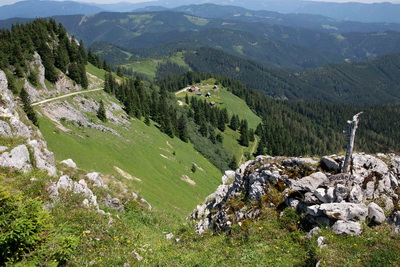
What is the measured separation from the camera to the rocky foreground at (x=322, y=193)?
50.8ft

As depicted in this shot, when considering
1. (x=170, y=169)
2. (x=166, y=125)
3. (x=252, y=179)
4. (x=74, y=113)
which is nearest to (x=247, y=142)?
(x=166, y=125)

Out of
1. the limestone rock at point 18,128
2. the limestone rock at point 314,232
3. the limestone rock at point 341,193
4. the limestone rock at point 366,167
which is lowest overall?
the limestone rock at point 18,128

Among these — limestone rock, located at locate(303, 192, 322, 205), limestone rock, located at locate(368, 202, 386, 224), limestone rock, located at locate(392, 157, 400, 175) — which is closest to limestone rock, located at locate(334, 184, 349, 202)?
limestone rock, located at locate(303, 192, 322, 205)

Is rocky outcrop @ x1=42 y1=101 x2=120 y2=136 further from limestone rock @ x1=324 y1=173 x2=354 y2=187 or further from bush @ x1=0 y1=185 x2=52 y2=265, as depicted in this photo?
limestone rock @ x1=324 y1=173 x2=354 y2=187

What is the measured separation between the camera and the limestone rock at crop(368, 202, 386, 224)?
1523 centimetres

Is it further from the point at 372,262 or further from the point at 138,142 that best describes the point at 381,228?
the point at 138,142

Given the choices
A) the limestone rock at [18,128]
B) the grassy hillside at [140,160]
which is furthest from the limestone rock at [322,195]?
the limestone rock at [18,128]

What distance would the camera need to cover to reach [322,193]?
1716 centimetres

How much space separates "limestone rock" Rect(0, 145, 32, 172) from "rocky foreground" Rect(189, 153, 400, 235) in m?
15.3

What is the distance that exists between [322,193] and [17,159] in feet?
75.8

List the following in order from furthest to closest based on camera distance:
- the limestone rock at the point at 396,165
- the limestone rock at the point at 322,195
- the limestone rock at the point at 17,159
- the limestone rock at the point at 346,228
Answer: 1. the limestone rock at the point at 17,159
2. the limestone rock at the point at 396,165
3. the limestone rock at the point at 322,195
4. the limestone rock at the point at 346,228

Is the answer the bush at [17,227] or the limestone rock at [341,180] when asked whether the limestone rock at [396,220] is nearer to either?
the limestone rock at [341,180]

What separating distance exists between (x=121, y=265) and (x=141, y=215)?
435 inches

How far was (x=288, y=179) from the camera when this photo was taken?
20.5 metres
